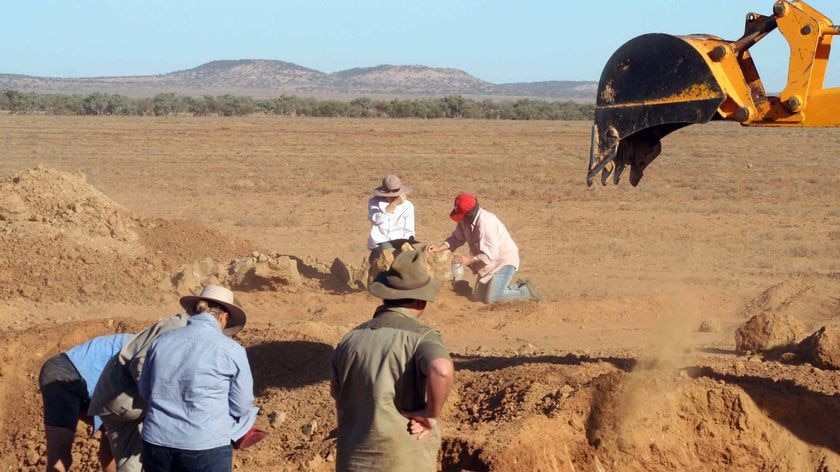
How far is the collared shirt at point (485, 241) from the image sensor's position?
37.0ft

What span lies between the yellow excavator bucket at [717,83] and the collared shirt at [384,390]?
259 centimetres

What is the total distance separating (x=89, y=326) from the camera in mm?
9031

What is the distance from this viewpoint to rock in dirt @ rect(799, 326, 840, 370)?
8.39 metres

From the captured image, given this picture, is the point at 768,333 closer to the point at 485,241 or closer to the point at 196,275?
the point at 485,241

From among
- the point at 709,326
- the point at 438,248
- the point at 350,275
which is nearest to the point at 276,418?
the point at 438,248

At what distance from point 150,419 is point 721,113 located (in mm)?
3709

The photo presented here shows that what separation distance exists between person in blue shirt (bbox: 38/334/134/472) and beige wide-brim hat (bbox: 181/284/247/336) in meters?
0.53

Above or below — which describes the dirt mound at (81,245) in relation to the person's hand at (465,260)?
below

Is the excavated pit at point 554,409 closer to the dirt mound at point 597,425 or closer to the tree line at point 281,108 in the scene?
the dirt mound at point 597,425

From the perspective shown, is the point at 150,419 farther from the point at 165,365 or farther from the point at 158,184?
the point at 158,184

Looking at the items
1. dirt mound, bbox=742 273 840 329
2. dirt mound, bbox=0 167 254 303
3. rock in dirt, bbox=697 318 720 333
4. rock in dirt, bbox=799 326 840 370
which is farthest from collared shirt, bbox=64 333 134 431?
dirt mound, bbox=742 273 840 329

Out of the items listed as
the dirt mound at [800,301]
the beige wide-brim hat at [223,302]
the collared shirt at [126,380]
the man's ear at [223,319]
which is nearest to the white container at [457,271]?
the dirt mound at [800,301]

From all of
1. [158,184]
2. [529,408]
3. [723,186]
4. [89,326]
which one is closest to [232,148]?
[158,184]

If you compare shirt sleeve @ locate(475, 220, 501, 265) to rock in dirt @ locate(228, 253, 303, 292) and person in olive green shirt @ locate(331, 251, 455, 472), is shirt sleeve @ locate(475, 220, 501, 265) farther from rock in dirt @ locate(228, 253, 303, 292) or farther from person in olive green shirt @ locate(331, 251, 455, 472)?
person in olive green shirt @ locate(331, 251, 455, 472)
